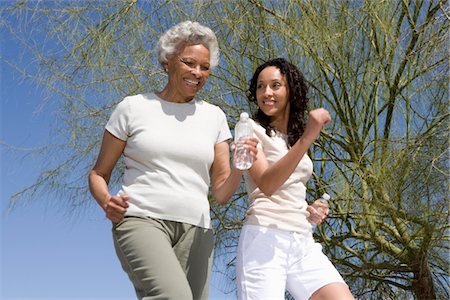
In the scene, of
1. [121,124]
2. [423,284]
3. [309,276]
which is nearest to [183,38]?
[121,124]

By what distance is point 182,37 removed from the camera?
1.99 m

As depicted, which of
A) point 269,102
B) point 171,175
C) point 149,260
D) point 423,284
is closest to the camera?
point 149,260

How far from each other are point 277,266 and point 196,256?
246mm

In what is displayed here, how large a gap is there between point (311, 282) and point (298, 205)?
24cm

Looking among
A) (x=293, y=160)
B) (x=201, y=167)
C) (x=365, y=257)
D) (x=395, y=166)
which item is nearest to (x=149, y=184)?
(x=201, y=167)

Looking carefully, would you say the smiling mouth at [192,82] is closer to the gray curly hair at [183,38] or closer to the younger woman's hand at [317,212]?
the gray curly hair at [183,38]

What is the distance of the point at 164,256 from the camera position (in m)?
1.73

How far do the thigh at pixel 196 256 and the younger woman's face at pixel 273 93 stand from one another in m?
0.47

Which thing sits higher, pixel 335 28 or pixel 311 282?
pixel 335 28

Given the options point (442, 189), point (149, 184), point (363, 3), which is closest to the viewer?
point (149, 184)

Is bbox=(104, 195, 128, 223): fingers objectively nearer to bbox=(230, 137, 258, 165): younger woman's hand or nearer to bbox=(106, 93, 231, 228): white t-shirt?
bbox=(106, 93, 231, 228): white t-shirt

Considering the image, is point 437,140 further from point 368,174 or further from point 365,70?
point 365,70

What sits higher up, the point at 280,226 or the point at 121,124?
A: the point at 121,124

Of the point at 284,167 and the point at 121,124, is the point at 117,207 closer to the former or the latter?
the point at 121,124
